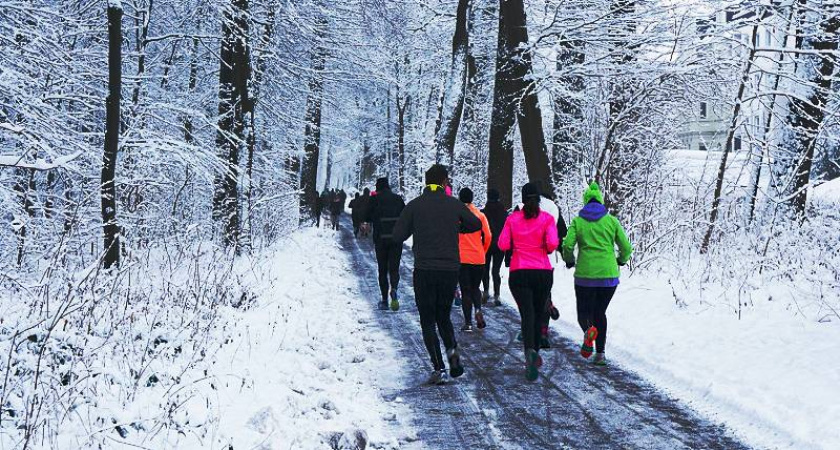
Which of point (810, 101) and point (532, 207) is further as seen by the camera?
point (810, 101)

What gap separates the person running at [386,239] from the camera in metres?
12.7

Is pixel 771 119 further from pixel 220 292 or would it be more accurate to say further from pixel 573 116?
pixel 220 292

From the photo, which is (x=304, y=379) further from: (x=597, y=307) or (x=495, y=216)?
(x=495, y=216)

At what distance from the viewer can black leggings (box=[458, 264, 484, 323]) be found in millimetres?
10672

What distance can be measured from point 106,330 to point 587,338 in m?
4.93

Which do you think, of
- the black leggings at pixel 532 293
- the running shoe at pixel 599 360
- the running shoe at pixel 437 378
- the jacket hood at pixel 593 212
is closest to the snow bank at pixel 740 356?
the running shoe at pixel 599 360

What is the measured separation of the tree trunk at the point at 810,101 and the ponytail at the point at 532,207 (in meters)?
7.03

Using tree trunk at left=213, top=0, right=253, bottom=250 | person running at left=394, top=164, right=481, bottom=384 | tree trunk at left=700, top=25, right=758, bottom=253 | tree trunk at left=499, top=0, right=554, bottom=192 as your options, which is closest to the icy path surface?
person running at left=394, top=164, right=481, bottom=384

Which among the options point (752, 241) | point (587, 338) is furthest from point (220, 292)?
point (752, 241)

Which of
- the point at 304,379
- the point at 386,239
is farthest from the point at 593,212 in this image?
the point at 386,239

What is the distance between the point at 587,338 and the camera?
26.9 feet

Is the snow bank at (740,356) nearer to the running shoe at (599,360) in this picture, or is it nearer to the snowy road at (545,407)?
the running shoe at (599,360)

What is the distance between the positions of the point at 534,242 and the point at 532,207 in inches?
15.1

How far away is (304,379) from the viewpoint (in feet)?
22.4
